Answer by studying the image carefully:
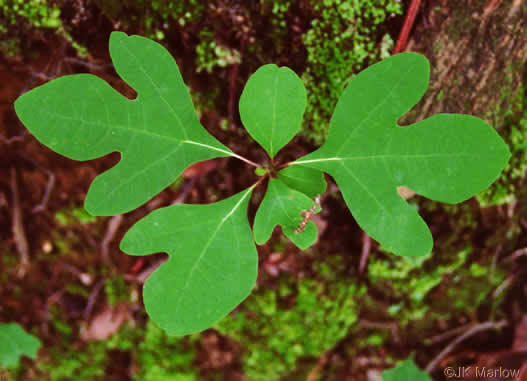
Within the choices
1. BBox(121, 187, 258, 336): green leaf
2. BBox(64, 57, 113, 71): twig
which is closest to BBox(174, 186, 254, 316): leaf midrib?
BBox(121, 187, 258, 336): green leaf

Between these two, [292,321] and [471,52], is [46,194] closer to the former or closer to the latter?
[292,321]

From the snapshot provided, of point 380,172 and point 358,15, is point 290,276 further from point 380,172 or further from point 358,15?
point 358,15

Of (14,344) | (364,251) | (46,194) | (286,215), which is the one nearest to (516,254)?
(364,251)

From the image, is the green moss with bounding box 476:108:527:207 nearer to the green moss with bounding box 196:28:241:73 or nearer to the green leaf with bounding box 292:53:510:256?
the green leaf with bounding box 292:53:510:256

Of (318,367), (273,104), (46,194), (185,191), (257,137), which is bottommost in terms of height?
(318,367)

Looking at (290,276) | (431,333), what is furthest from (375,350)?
(290,276)

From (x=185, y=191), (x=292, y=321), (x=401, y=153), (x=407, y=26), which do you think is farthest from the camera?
(x=292, y=321)
